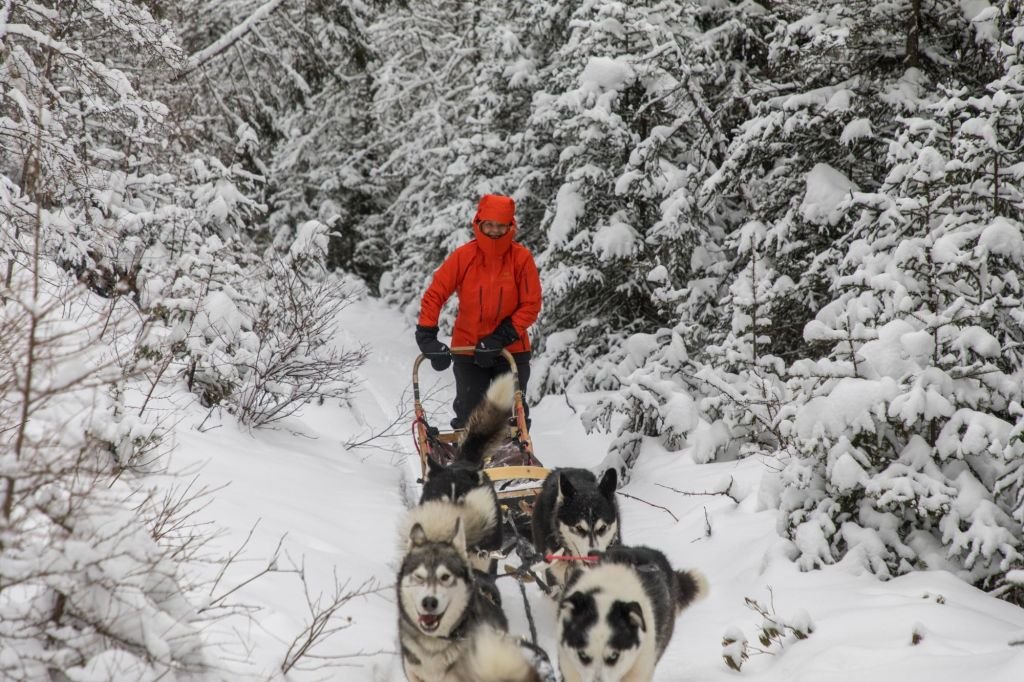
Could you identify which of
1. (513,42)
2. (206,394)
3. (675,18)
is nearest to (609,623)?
(206,394)

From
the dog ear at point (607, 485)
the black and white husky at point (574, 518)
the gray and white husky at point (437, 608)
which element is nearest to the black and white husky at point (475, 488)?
the gray and white husky at point (437, 608)

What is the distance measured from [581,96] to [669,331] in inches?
143

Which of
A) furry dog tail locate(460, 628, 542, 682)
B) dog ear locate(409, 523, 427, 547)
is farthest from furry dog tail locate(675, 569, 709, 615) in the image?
furry dog tail locate(460, 628, 542, 682)

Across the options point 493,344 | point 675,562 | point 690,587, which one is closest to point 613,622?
point 690,587

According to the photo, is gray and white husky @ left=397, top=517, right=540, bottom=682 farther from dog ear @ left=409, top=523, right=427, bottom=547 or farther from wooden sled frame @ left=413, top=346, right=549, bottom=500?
wooden sled frame @ left=413, top=346, right=549, bottom=500

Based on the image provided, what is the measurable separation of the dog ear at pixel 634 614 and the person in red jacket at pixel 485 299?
11.6ft

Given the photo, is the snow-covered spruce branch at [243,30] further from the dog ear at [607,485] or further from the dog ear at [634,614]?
the dog ear at [634,614]

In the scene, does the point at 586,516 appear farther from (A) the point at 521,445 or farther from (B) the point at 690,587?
(A) the point at 521,445

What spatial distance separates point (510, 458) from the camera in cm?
621

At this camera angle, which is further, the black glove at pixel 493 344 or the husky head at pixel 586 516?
the black glove at pixel 493 344

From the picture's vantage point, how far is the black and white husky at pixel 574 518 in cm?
487

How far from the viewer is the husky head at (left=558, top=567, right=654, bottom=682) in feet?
10.8

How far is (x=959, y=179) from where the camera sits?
543cm

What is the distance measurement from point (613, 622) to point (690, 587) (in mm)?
1463
